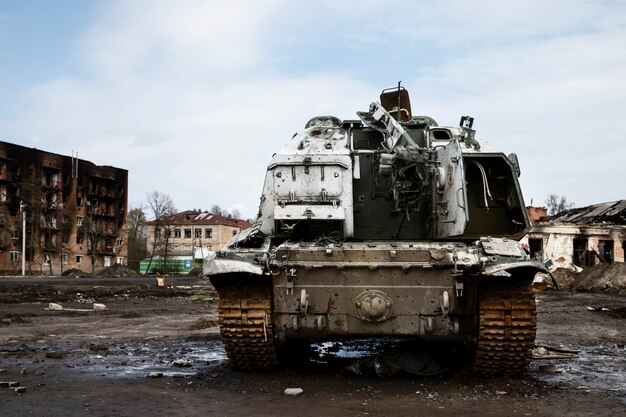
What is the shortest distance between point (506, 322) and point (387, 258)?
1294 mm

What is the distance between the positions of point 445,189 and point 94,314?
11.3 metres

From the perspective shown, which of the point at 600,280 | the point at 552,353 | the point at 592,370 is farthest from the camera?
the point at 600,280

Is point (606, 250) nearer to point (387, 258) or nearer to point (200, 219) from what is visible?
point (387, 258)

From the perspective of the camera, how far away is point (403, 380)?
7.59 meters

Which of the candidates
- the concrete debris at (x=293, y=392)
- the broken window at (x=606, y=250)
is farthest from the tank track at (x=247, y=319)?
the broken window at (x=606, y=250)

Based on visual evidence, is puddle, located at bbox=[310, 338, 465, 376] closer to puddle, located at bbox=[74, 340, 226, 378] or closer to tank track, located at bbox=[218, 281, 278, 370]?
tank track, located at bbox=[218, 281, 278, 370]

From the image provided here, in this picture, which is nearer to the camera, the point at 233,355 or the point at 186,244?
the point at 233,355

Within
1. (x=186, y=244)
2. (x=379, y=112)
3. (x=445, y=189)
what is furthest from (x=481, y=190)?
(x=186, y=244)

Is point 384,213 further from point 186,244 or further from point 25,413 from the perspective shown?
point 186,244

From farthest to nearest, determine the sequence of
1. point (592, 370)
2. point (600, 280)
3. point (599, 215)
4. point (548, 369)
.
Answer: point (599, 215)
point (600, 280)
point (592, 370)
point (548, 369)

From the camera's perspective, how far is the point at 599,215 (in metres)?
42.4

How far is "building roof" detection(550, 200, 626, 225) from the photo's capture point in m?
41.4

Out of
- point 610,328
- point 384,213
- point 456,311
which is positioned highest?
point 384,213

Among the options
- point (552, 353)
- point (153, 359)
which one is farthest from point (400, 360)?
point (153, 359)
